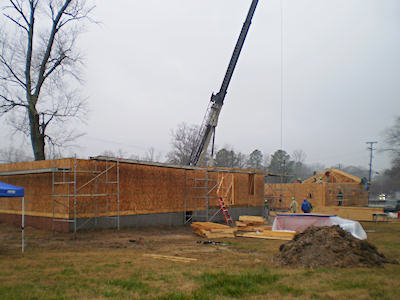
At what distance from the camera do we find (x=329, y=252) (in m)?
9.47

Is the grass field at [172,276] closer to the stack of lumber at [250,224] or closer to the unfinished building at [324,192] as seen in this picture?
the stack of lumber at [250,224]

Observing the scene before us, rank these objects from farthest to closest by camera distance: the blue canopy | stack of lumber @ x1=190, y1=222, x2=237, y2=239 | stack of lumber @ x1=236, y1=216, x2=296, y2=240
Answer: stack of lumber @ x1=190, y1=222, x2=237, y2=239
stack of lumber @ x1=236, y1=216, x2=296, y2=240
the blue canopy

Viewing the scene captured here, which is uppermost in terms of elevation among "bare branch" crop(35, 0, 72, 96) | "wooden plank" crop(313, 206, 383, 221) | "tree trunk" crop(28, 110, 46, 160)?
"bare branch" crop(35, 0, 72, 96)

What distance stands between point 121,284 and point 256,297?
279 cm

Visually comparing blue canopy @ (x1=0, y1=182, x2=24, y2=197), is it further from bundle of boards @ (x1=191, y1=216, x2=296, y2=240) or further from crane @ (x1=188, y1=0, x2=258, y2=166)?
crane @ (x1=188, y1=0, x2=258, y2=166)

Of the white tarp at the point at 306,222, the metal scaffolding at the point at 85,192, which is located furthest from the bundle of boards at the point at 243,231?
the metal scaffolding at the point at 85,192

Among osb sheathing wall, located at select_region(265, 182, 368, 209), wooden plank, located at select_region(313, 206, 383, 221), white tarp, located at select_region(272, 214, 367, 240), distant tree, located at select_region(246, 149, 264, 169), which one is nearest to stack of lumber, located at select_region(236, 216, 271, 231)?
white tarp, located at select_region(272, 214, 367, 240)

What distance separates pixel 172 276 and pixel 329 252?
4269mm

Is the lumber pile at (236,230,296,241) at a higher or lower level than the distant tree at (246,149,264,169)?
lower

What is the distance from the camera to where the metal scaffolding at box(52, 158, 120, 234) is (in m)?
15.7

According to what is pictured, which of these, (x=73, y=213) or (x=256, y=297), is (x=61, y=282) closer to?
(x=256, y=297)

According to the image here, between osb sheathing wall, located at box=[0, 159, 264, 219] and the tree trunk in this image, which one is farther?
the tree trunk

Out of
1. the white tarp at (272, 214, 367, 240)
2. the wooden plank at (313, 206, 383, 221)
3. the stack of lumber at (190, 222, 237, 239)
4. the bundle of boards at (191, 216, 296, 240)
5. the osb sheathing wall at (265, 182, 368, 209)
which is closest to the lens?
the white tarp at (272, 214, 367, 240)

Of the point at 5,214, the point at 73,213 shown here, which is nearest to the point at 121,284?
the point at 73,213
